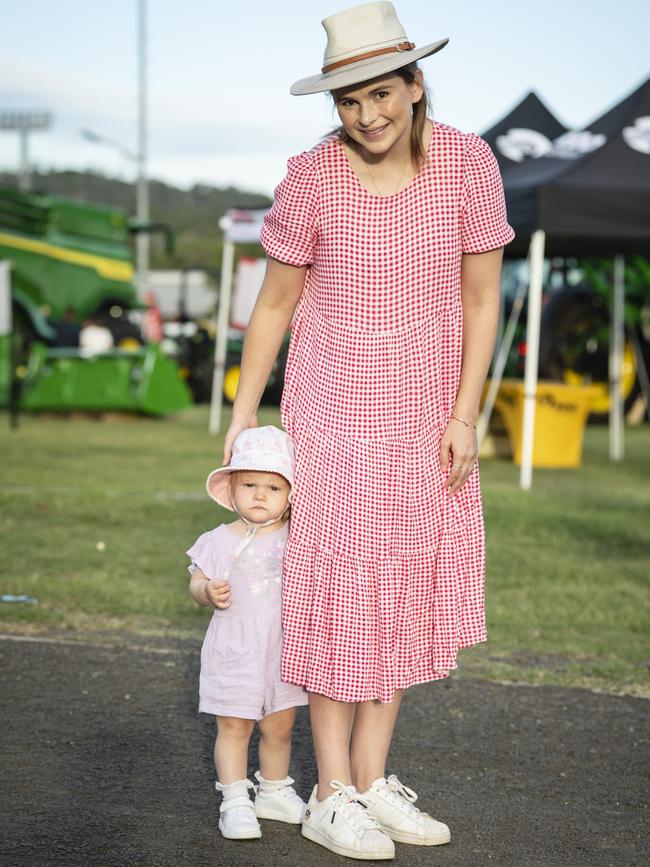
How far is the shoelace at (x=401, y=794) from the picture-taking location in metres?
3.33

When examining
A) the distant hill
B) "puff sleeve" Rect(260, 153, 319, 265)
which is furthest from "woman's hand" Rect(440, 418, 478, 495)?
the distant hill

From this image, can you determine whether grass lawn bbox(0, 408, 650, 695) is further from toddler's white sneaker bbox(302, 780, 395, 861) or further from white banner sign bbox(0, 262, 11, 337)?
white banner sign bbox(0, 262, 11, 337)

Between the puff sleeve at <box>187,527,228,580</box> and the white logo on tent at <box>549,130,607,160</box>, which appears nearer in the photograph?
the puff sleeve at <box>187,527,228,580</box>

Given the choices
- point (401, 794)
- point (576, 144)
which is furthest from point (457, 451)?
point (576, 144)

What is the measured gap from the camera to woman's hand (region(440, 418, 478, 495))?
3238 mm

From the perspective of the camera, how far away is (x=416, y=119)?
3141 mm

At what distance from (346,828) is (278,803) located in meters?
0.28

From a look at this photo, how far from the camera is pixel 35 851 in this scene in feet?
10.2

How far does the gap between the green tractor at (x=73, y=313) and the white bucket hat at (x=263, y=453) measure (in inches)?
485

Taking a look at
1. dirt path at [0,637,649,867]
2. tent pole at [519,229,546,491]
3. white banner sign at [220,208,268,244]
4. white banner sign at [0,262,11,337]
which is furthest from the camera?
white banner sign at [0,262,11,337]

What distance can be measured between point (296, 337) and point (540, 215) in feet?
23.0

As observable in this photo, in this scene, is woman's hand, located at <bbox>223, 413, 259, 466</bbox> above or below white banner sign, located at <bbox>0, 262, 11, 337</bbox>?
below

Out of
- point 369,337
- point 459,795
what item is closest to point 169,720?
point 459,795

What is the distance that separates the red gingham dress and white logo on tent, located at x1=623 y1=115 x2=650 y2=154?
780 centimetres
